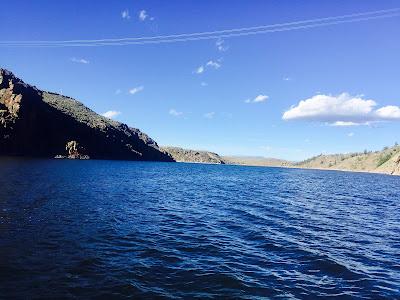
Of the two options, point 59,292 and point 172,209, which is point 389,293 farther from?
point 172,209

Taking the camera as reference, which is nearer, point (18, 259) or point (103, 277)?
point (103, 277)

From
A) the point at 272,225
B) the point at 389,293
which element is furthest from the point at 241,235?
the point at 389,293

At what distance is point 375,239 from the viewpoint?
31.5m

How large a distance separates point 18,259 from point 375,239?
2687 cm

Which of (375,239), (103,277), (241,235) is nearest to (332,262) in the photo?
(241,235)

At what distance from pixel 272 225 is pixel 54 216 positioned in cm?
1939

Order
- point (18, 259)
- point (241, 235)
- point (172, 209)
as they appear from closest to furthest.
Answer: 1. point (18, 259)
2. point (241, 235)
3. point (172, 209)

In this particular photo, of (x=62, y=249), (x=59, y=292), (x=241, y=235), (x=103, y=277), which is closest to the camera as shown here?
(x=59, y=292)

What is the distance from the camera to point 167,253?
910 inches

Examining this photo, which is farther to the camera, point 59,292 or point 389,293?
point 389,293

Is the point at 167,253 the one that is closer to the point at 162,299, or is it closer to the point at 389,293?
the point at 162,299

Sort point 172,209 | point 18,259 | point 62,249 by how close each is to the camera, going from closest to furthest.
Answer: point 18,259 < point 62,249 < point 172,209

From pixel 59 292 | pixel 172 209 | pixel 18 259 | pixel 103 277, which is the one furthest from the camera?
pixel 172 209

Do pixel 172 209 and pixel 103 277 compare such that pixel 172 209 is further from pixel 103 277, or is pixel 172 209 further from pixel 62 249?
pixel 103 277
